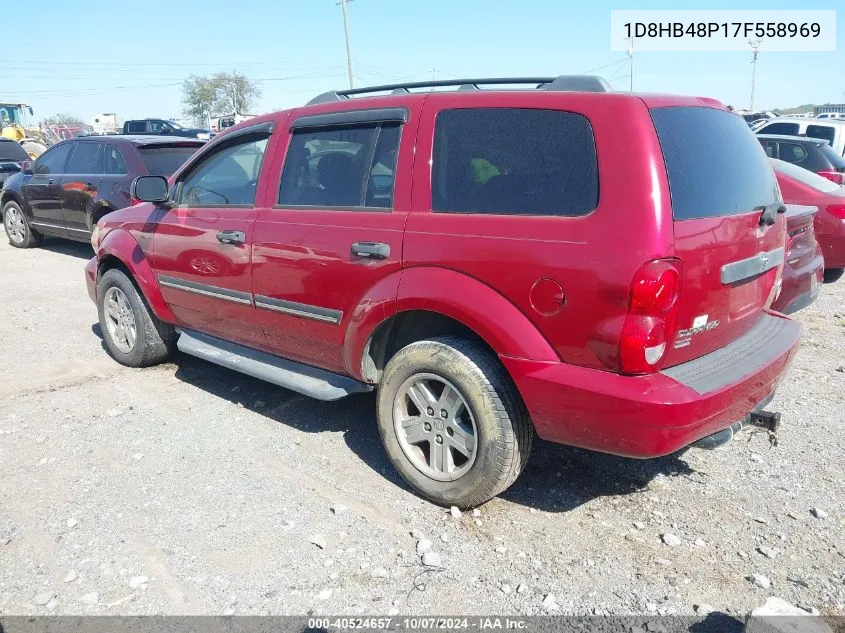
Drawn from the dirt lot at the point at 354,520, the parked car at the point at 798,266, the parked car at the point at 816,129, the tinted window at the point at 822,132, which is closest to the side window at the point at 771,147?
the parked car at the point at 816,129

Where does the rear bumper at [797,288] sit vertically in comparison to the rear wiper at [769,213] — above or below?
below

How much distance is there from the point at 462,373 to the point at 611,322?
2.43ft

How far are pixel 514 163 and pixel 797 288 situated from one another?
2.91m

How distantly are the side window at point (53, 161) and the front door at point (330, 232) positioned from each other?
732 centimetres

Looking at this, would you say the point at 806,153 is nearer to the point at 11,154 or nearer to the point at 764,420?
the point at 764,420

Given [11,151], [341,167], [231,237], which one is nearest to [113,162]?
[231,237]

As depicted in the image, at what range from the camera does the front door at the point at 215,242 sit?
4162 millimetres

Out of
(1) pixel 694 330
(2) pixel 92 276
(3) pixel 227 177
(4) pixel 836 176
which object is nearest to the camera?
(1) pixel 694 330

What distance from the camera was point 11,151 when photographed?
17.3 metres

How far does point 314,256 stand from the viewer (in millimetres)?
3654

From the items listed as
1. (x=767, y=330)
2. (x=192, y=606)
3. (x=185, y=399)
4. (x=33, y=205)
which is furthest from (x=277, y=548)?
(x=33, y=205)

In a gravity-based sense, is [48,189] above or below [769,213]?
below

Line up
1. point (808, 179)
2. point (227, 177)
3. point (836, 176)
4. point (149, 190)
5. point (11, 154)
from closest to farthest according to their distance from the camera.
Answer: point (227, 177) → point (149, 190) → point (808, 179) → point (836, 176) → point (11, 154)

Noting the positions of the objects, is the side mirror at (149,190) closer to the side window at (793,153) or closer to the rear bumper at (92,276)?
the rear bumper at (92,276)
